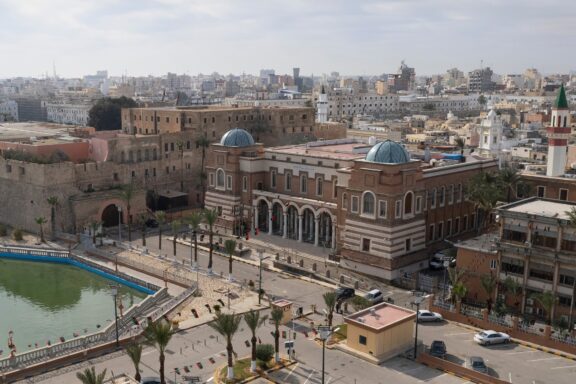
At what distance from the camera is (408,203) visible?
198 feet

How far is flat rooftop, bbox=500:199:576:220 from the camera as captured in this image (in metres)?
49.4

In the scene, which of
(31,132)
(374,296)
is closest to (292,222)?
(374,296)

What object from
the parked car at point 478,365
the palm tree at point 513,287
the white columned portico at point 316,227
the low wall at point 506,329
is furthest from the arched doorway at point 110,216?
the parked car at point 478,365

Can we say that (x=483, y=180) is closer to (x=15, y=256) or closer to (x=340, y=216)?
(x=340, y=216)

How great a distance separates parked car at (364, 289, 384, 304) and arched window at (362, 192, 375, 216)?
8.90 meters

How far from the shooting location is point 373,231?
59.3 meters

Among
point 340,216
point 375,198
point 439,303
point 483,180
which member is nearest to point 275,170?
point 340,216

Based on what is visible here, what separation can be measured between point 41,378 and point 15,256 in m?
34.7

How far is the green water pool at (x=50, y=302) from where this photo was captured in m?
50.0

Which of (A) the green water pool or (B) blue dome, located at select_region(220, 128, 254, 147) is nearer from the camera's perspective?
(A) the green water pool

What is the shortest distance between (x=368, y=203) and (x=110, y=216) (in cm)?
3621

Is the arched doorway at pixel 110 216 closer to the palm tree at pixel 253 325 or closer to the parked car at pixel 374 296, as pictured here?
the parked car at pixel 374 296

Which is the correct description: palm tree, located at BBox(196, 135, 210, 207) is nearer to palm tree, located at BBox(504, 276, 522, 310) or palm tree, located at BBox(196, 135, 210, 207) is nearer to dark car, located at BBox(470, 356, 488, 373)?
palm tree, located at BBox(504, 276, 522, 310)

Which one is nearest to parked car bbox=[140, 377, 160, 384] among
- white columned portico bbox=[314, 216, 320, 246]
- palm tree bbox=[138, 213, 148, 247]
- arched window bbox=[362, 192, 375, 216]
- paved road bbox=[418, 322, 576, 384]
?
paved road bbox=[418, 322, 576, 384]
